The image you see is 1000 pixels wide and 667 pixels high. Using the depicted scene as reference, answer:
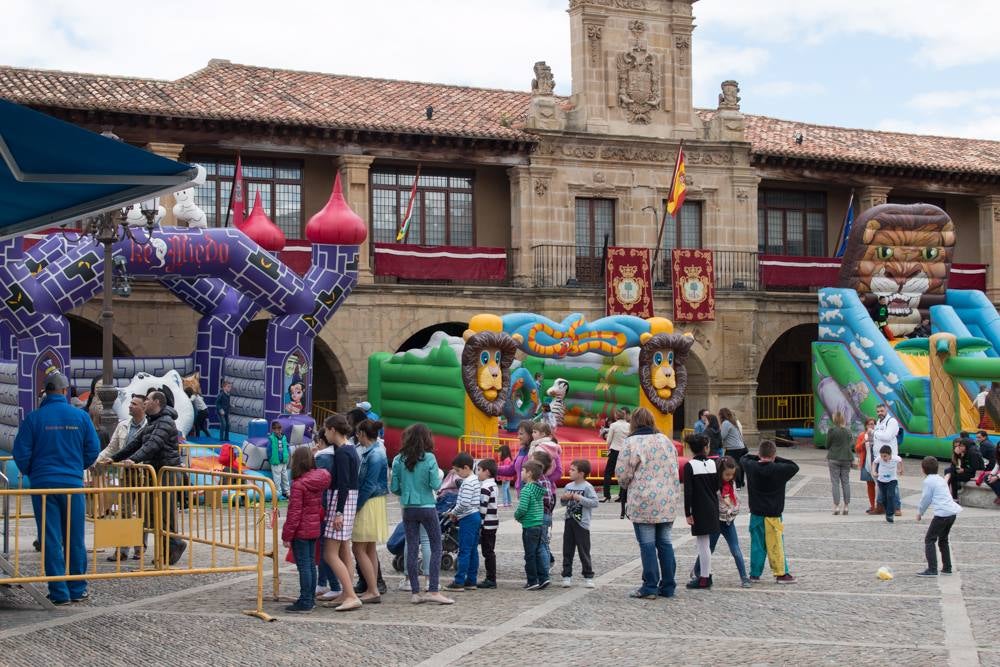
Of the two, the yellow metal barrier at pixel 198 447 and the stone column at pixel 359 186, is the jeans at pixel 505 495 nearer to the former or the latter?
the yellow metal barrier at pixel 198 447

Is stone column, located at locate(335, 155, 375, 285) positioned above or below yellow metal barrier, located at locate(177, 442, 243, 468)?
above

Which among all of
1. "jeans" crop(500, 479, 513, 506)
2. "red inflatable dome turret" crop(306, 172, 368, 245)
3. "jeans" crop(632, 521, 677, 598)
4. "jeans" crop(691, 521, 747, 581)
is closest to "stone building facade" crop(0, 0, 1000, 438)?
"red inflatable dome turret" crop(306, 172, 368, 245)

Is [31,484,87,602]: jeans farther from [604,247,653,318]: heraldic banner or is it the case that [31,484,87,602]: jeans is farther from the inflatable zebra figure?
[604,247,653,318]: heraldic banner

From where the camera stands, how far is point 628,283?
3128 centimetres

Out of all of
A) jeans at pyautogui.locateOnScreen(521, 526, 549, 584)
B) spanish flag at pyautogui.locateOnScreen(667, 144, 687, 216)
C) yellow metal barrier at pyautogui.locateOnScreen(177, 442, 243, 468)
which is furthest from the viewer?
spanish flag at pyautogui.locateOnScreen(667, 144, 687, 216)

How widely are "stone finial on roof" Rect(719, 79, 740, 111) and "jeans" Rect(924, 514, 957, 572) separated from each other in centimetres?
2131

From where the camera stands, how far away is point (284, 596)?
11445 millimetres

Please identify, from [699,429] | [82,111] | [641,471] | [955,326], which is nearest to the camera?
[641,471]

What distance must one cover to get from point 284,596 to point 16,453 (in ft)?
7.78

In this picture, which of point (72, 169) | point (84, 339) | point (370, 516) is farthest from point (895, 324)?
point (72, 169)

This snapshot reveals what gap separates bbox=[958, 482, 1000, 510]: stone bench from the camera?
63.8ft

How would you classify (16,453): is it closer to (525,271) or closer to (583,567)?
(583,567)

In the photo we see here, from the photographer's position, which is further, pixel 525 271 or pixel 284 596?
pixel 525 271

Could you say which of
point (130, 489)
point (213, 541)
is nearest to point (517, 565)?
point (213, 541)
